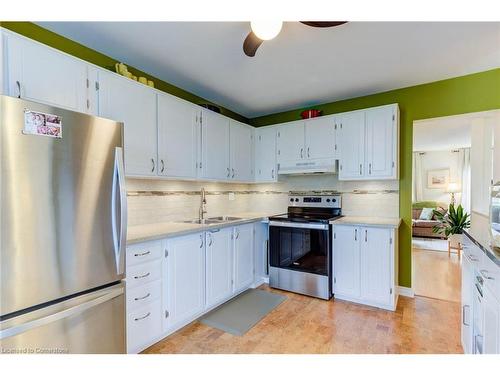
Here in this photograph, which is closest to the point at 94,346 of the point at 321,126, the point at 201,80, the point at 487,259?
the point at 487,259

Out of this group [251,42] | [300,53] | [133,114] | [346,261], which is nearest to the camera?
[251,42]

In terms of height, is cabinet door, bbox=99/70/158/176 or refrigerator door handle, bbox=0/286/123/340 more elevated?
cabinet door, bbox=99/70/158/176

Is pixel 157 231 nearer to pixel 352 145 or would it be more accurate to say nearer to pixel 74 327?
pixel 74 327

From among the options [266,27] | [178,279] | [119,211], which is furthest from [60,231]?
[266,27]

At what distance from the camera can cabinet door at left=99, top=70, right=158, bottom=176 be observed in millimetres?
1919

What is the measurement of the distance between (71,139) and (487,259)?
7.32ft

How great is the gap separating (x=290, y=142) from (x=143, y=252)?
2.37m

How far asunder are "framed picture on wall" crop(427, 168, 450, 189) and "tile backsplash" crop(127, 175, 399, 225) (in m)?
5.63

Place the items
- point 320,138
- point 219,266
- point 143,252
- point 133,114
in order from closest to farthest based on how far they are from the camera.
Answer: point 143,252 → point 133,114 → point 219,266 → point 320,138

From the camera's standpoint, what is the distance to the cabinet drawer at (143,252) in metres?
1.79

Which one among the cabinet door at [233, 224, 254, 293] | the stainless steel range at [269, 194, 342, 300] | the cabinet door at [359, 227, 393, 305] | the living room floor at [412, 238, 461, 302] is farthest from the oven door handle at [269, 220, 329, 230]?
the living room floor at [412, 238, 461, 302]

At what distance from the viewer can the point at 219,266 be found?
2623mm

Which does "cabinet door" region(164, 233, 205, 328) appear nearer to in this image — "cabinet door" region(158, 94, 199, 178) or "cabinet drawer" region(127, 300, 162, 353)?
"cabinet drawer" region(127, 300, 162, 353)
